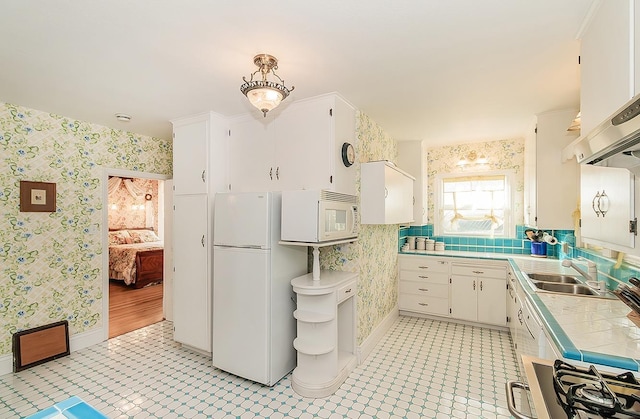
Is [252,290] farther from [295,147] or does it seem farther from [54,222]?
[54,222]

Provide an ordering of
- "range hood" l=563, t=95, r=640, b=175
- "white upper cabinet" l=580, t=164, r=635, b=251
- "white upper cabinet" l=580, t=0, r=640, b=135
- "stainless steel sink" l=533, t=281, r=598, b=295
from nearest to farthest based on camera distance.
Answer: "range hood" l=563, t=95, r=640, b=175
"white upper cabinet" l=580, t=0, r=640, b=135
"white upper cabinet" l=580, t=164, r=635, b=251
"stainless steel sink" l=533, t=281, r=598, b=295

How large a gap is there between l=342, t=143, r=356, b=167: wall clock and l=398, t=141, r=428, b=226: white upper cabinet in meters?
1.80

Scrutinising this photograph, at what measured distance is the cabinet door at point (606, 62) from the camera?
46.3 inches

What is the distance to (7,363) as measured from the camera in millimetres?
2713

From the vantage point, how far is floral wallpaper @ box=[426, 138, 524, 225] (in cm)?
409

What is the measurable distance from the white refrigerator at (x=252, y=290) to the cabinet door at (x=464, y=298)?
7.30ft

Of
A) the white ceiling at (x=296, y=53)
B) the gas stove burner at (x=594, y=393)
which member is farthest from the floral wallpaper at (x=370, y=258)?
the gas stove burner at (x=594, y=393)

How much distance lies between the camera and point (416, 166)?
428 cm

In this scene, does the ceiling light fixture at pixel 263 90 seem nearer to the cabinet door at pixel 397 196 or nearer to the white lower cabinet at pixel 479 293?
the cabinet door at pixel 397 196

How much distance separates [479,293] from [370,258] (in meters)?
1.61

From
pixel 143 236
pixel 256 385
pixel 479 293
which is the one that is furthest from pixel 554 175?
pixel 143 236

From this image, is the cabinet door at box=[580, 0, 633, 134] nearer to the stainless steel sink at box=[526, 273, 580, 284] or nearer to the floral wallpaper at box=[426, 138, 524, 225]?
the stainless steel sink at box=[526, 273, 580, 284]

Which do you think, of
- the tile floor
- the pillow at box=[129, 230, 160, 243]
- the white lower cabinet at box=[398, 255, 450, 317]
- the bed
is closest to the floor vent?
the tile floor

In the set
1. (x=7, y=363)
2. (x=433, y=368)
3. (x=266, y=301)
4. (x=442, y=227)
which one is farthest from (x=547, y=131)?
(x=7, y=363)
